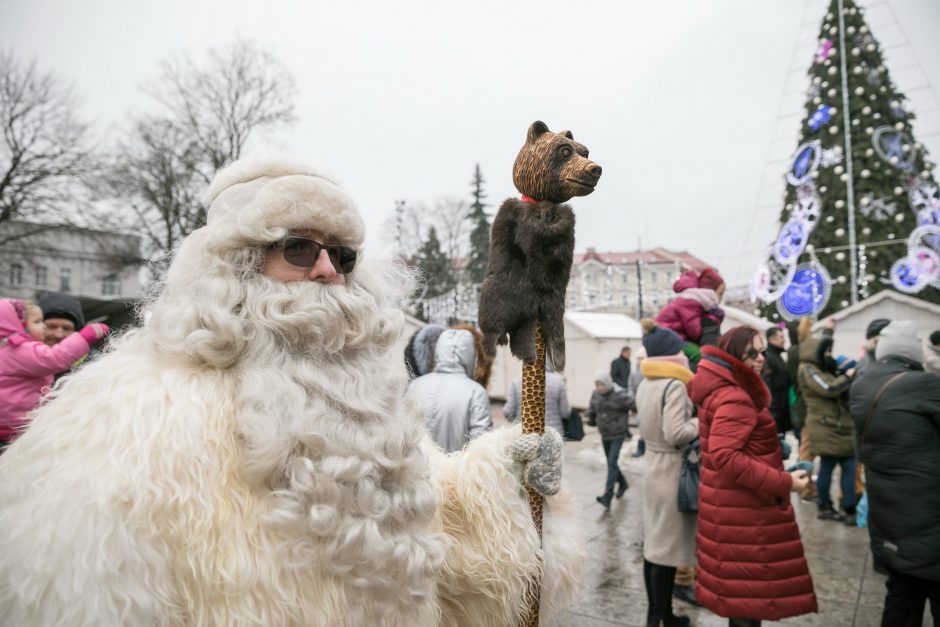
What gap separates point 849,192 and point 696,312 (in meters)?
14.3

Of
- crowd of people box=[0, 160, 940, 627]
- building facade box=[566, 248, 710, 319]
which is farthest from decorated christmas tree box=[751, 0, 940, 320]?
crowd of people box=[0, 160, 940, 627]

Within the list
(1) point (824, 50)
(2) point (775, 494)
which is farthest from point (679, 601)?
(1) point (824, 50)

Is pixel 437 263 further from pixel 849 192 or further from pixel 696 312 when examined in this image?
pixel 696 312

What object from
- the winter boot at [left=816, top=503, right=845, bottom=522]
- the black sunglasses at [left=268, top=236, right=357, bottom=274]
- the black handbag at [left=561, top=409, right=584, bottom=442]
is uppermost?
the black sunglasses at [left=268, top=236, right=357, bottom=274]

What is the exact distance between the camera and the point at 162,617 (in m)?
1.13

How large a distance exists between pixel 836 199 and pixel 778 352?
439 inches

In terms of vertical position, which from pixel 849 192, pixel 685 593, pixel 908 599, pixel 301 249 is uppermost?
pixel 849 192

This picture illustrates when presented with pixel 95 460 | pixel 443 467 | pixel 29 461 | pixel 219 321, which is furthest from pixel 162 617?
pixel 443 467

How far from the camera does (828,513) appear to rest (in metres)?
5.98

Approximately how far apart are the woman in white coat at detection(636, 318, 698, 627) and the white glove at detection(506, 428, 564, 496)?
91.7 inches

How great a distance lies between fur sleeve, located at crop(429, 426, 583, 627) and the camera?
1698 mm

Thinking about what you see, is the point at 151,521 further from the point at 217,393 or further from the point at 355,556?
the point at 355,556

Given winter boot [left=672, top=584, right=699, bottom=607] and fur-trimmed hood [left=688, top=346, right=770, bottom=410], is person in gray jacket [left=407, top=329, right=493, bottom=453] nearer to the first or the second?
fur-trimmed hood [left=688, top=346, right=770, bottom=410]

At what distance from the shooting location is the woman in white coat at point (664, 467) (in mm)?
3662
